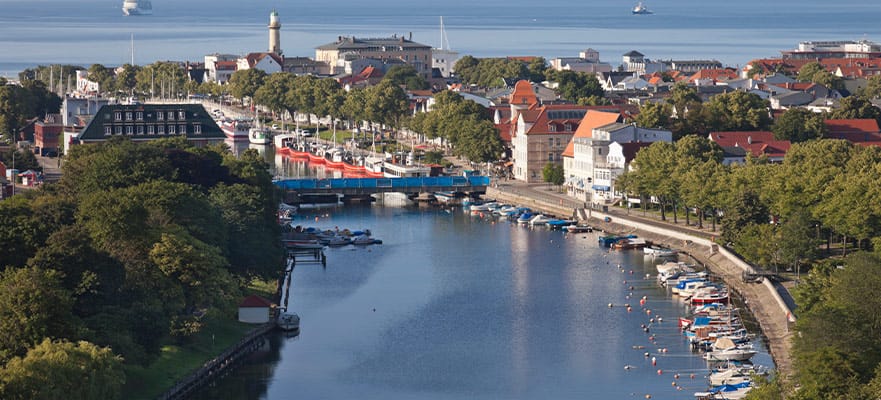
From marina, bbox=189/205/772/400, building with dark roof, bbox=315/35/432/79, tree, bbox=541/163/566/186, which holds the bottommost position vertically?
marina, bbox=189/205/772/400

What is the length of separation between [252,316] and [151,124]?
1114 inches

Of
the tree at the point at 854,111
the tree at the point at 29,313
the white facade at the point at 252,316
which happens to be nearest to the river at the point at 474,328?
the white facade at the point at 252,316

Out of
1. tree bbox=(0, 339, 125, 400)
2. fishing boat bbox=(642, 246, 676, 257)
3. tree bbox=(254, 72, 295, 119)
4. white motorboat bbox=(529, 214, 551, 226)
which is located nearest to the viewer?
tree bbox=(0, 339, 125, 400)

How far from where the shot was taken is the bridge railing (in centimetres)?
6806

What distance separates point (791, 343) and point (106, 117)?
121 feet

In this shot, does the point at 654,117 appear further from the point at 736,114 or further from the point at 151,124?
the point at 151,124

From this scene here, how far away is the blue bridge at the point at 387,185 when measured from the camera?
68.1m

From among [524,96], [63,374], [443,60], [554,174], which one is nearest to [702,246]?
[554,174]

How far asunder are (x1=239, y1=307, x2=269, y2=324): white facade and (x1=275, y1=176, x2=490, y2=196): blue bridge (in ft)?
84.9

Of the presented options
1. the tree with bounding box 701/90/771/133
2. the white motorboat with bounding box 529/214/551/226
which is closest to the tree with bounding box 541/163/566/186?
the white motorboat with bounding box 529/214/551/226

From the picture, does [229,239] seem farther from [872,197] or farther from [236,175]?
[872,197]

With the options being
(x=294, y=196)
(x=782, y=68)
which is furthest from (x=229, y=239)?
(x=782, y=68)

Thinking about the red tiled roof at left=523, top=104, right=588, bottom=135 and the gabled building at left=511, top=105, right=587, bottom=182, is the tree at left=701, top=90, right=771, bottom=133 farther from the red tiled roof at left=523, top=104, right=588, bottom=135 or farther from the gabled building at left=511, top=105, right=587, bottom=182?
the gabled building at left=511, top=105, right=587, bottom=182

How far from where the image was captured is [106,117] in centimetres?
6812
